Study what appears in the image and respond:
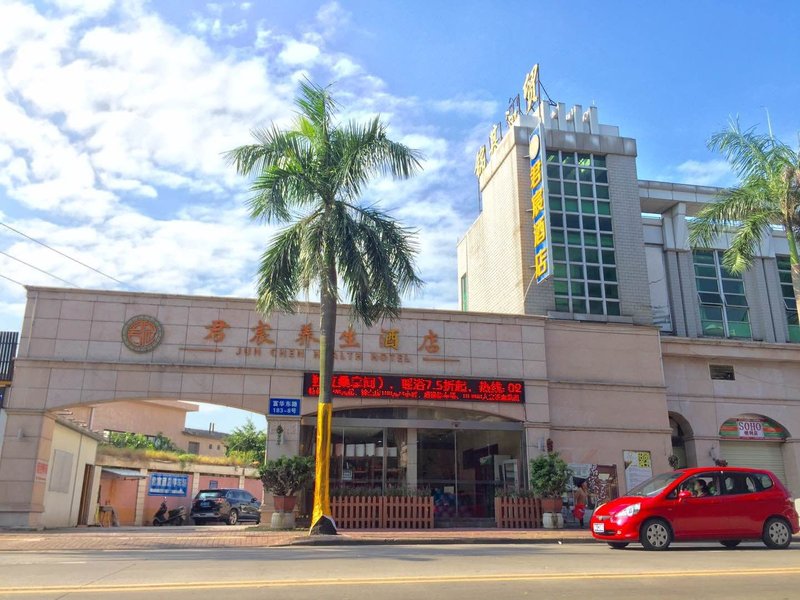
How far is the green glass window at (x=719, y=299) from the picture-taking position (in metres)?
28.2

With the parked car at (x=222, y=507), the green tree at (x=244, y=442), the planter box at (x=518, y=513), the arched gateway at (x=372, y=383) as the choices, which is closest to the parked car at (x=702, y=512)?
the planter box at (x=518, y=513)

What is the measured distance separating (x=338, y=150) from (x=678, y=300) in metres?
17.7

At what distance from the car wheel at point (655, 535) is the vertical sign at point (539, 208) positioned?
1213 cm

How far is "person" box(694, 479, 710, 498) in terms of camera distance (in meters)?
12.9

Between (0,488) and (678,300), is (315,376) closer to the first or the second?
(0,488)

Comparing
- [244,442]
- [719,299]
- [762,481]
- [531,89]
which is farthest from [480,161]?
[244,442]

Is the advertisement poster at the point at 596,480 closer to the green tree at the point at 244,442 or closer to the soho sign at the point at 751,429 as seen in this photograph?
the soho sign at the point at 751,429

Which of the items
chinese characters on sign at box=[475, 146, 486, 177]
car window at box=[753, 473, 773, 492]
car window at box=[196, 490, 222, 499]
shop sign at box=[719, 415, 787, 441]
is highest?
chinese characters on sign at box=[475, 146, 486, 177]

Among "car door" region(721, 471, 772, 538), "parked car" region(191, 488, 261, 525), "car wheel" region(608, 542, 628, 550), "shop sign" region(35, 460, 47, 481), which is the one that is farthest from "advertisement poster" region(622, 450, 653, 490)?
"shop sign" region(35, 460, 47, 481)

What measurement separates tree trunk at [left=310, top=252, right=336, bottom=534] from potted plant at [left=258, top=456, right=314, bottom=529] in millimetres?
2289

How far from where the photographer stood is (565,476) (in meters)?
19.4

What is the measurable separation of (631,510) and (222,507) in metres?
19.5

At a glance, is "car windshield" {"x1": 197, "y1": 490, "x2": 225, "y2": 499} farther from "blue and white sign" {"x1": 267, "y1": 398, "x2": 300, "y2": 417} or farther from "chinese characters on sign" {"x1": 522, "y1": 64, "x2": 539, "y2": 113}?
"chinese characters on sign" {"x1": 522, "y1": 64, "x2": 539, "y2": 113}

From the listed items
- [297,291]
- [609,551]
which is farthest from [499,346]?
[609,551]
